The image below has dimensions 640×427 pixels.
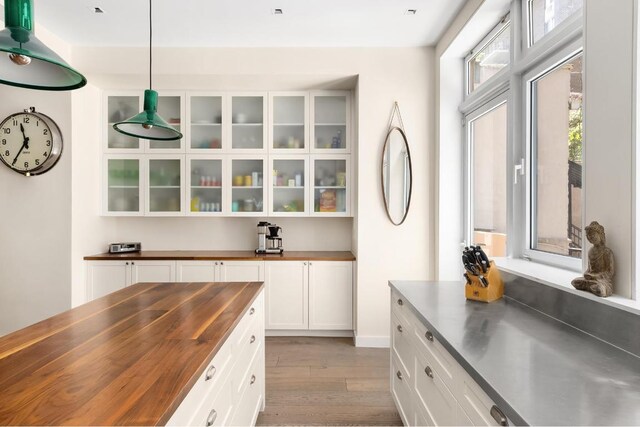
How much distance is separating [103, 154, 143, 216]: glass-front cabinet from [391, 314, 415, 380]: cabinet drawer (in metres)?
2.98

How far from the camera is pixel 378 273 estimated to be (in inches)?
144

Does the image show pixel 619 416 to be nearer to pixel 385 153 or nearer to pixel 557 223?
pixel 557 223

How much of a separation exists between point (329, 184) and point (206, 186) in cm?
133

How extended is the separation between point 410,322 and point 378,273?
5.25 feet

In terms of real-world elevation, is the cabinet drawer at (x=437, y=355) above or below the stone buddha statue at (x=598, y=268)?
below

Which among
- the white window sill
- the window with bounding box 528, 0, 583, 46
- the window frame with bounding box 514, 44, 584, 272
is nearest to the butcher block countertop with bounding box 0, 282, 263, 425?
the white window sill

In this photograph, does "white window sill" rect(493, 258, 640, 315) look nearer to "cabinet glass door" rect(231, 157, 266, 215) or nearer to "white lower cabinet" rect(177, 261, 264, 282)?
"white lower cabinet" rect(177, 261, 264, 282)

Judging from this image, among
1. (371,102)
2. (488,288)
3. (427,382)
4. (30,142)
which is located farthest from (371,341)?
(30,142)

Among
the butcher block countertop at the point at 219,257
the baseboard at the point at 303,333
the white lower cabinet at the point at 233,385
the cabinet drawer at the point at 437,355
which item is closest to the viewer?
the white lower cabinet at the point at 233,385

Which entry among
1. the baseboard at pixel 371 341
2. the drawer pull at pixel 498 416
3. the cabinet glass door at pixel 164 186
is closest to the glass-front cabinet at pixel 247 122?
the cabinet glass door at pixel 164 186

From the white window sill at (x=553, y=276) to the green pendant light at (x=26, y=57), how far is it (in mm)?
2003

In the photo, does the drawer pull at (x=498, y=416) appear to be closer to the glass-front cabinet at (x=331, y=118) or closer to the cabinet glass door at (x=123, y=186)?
the glass-front cabinet at (x=331, y=118)

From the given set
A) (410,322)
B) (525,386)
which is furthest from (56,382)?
(410,322)

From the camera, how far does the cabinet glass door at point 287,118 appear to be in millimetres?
3996
